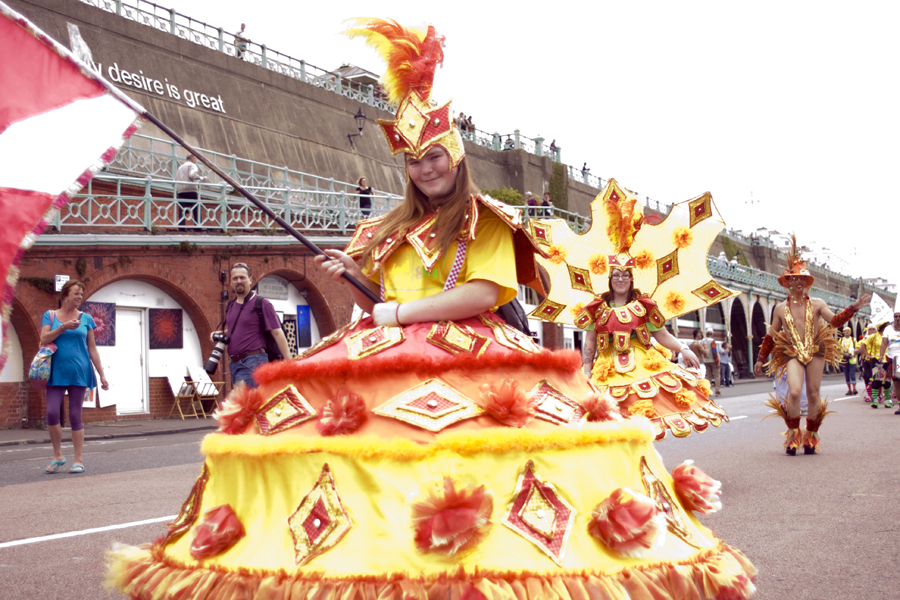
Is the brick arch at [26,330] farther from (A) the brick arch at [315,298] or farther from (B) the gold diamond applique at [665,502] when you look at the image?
(B) the gold diamond applique at [665,502]

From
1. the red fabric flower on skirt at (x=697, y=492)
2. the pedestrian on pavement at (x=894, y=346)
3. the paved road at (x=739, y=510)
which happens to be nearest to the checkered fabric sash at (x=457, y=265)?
the red fabric flower on skirt at (x=697, y=492)

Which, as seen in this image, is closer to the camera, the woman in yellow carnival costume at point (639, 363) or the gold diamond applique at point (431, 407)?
the gold diamond applique at point (431, 407)

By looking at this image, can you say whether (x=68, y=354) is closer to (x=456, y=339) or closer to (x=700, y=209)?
(x=700, y=209)

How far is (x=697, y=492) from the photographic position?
3.17m

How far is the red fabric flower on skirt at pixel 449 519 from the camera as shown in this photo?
241 centimetres

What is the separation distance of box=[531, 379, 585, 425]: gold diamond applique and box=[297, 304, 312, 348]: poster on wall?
21.7 meters

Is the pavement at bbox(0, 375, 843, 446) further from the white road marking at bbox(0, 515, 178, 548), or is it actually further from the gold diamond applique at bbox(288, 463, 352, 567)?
the gold diamond applique at bbox(288, 463, 352, 567)

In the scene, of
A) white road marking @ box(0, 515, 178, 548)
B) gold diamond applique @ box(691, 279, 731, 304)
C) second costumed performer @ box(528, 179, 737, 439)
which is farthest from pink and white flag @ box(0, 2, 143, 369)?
gold diamond applique @ box(691, 279, 731, 304)

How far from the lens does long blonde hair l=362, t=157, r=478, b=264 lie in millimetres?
3238

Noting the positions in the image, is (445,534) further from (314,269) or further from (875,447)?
(314,269)

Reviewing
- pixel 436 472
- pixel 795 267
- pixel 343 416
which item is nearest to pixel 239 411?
pixel 343 416

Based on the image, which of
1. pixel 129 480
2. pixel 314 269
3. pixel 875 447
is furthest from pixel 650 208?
pixel 129 480

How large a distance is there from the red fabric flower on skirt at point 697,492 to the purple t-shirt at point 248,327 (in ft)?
18.7

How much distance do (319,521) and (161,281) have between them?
1887 cm
